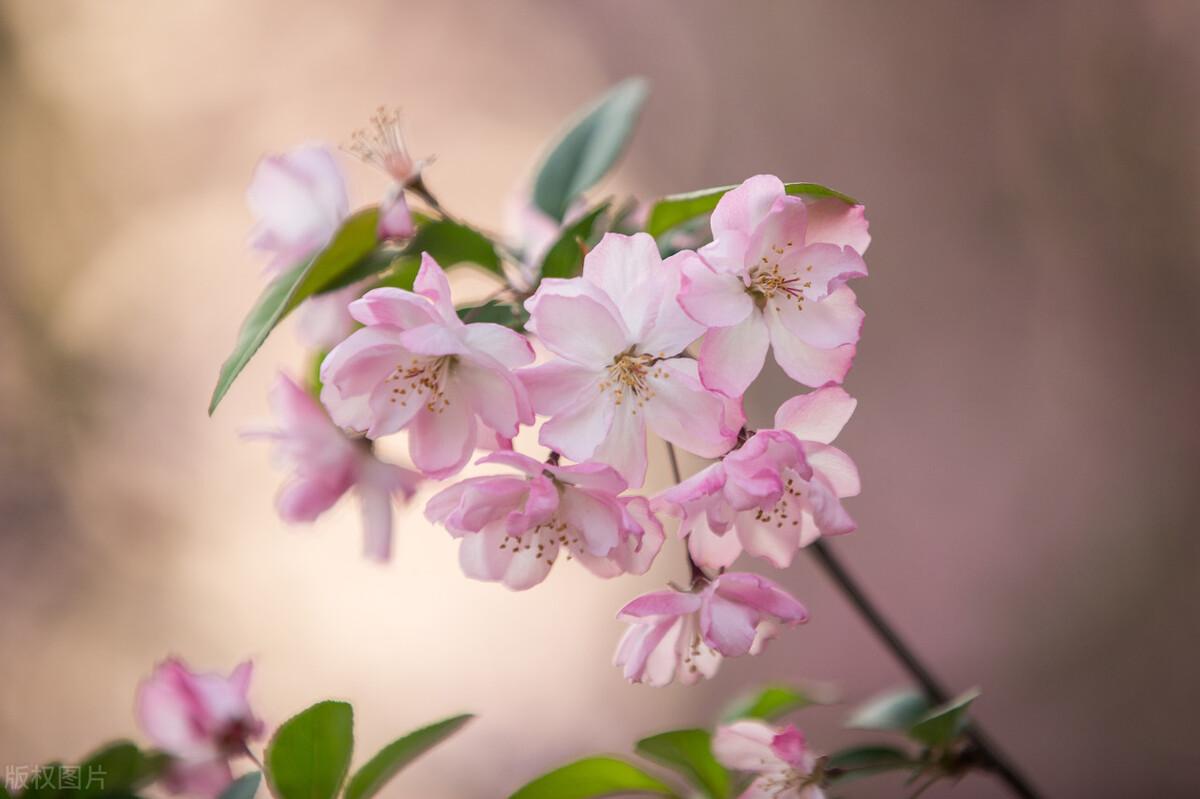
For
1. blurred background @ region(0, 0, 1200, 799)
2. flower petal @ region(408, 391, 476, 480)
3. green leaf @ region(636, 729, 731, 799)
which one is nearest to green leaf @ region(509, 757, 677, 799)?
green leaf @ region(636, 729, 731, 799)

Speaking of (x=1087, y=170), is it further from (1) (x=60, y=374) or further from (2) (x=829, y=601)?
(1) (x=60, y=374)

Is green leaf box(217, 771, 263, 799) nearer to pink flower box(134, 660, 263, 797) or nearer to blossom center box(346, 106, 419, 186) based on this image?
pink flower box(134, 660, 263, 797)

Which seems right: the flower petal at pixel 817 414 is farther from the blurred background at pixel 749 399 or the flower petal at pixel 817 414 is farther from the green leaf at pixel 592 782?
the blurred background at pixel 749 399

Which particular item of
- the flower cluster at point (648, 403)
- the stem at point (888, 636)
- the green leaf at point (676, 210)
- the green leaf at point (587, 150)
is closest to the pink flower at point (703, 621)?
the flower cluster at point (648, 403)

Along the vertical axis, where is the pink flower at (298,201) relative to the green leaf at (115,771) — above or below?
above

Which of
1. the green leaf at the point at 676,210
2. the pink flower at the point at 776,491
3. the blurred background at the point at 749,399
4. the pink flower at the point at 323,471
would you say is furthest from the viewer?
the blurred background at the point at 749,399

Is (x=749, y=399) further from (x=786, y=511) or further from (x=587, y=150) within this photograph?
(x=786, y=511)
